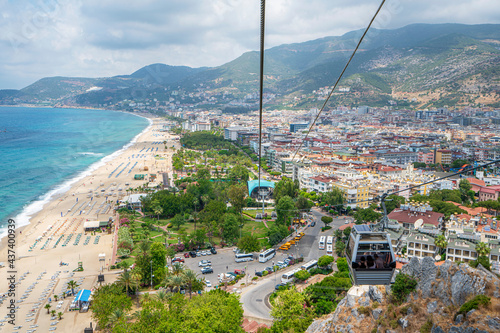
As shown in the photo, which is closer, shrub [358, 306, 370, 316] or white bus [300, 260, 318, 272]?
shrub [358, 306, 370, 316]

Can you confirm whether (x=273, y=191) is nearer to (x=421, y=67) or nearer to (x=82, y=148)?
(x=82, y=148)

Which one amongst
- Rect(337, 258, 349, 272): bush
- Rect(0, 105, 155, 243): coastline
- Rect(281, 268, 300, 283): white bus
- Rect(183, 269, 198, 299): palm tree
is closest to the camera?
Result: Rect(183, 269, 198, 299): palm tree

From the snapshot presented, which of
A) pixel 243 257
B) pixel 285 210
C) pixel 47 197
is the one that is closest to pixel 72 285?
pixel 243 257

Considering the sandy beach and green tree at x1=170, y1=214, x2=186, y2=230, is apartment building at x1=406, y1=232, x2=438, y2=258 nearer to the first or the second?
green tree at x1=170, y1=214, x2=186, y2=230

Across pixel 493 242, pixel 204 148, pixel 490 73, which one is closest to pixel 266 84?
pixel 490 73

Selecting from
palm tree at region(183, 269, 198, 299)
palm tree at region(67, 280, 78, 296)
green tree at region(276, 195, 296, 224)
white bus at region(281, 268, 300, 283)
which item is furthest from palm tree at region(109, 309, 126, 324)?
green tree at region(276, 195, 296, 224)

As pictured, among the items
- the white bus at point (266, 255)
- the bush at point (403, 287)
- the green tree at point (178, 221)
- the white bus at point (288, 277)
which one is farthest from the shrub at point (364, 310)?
the green tree at point (178, 221)
